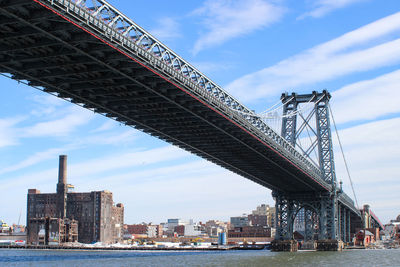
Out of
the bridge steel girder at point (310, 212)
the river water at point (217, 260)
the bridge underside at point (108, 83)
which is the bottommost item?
the river water at point (217, 260)

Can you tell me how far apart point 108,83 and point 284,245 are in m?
71.0

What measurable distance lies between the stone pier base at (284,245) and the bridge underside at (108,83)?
30705 millimetres

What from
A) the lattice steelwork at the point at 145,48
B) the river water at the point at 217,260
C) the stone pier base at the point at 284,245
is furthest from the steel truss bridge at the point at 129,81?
the stone pier base at the point at 284,245

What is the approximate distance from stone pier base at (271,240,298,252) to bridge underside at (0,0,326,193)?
101ft

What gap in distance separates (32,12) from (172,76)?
1664cm

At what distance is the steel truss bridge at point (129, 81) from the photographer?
3566 cm

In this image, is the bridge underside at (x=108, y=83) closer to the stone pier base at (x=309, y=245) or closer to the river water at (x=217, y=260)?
the river water at (x=217, y=260)

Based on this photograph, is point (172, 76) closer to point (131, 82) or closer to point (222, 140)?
point (131, 82)

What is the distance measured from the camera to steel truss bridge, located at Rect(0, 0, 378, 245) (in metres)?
35.7

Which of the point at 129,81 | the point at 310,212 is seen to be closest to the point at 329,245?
the point at 310,212

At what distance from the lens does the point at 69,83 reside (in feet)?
161

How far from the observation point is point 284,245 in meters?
108

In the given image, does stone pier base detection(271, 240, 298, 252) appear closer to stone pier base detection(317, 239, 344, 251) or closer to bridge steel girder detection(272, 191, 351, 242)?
bridge steel girder detection(272, 191, 351, 242)

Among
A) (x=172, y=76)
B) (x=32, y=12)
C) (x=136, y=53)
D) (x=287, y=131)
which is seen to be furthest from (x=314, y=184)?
(x=32, y=12)
